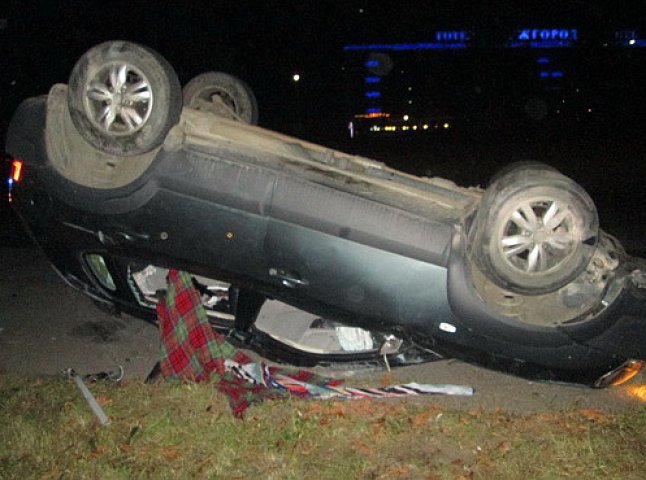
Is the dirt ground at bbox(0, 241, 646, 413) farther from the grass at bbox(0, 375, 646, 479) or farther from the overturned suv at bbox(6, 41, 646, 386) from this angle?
the overturned suv at bbox(6, 41, 646, 386)

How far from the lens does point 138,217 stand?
3629 millimetres

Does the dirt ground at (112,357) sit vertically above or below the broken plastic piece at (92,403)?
below

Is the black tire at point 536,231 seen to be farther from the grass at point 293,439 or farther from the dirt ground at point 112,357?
the dirt ground at point 112,357

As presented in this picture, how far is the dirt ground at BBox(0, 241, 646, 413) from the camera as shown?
4113mm

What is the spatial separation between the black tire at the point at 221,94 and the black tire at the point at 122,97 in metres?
1.08

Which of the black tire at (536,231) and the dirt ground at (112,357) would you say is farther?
the dirt ground at (112,357)

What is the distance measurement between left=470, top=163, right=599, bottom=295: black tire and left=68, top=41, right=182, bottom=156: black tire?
1899 millimetres

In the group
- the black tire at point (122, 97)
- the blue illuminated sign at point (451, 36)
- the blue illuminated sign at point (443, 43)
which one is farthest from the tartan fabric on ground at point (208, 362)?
the blue illuminated sign at point (451, 36)

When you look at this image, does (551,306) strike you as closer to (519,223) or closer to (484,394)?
(519,223)

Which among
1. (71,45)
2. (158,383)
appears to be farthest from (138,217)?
(71,45)

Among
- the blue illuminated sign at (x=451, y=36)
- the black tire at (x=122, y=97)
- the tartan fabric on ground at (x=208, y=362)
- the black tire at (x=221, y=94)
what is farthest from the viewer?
the blue illuminated sign at (x=451, y=36)

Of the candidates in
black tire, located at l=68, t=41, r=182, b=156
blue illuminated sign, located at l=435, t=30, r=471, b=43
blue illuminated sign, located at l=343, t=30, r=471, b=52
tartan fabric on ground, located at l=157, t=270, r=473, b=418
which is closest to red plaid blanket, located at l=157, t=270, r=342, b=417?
tartan fabric on ground, located at l=157, t=270, r=473, b=418

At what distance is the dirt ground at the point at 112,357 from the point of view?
4.11 meters

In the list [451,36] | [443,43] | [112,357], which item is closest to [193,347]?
[112,357]
